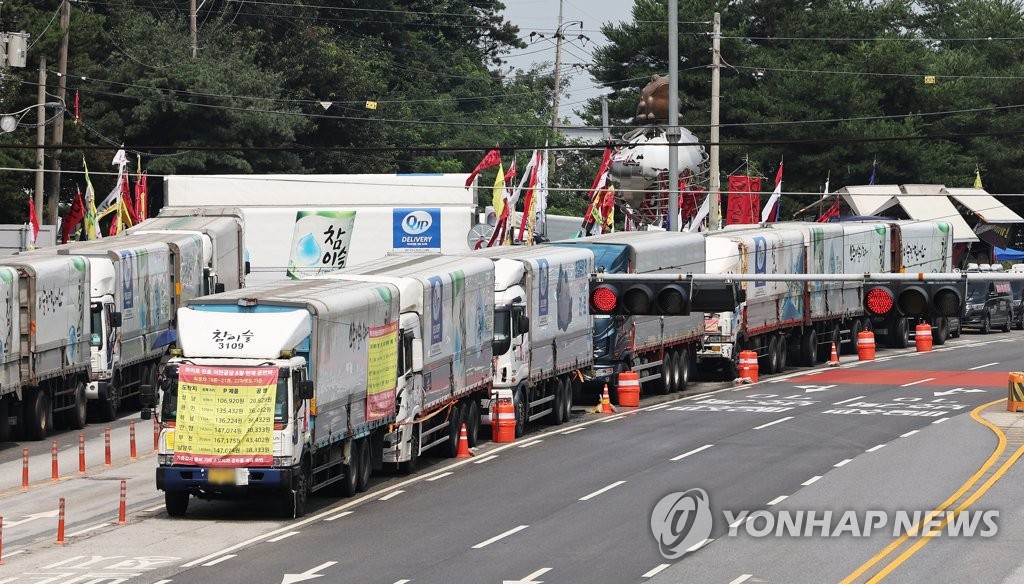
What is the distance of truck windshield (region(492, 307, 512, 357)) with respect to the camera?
120 ft

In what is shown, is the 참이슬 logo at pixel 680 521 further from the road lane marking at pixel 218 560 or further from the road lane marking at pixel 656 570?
the road lane marking at pixel 218 560

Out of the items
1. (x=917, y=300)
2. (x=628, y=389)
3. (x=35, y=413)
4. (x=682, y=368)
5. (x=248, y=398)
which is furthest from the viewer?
(x=682, y=368)

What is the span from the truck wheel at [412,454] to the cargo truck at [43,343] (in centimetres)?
928

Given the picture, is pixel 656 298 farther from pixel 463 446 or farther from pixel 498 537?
pixel 498 537

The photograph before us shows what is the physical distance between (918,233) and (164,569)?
147 feet

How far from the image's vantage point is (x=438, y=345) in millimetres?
32719

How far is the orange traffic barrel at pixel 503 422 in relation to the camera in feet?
120

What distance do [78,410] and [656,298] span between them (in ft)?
46.5

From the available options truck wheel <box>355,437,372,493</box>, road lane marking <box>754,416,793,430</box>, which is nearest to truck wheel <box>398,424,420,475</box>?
truck wheel <box>355,437,372,493</box>

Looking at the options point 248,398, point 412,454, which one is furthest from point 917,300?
point 248,398

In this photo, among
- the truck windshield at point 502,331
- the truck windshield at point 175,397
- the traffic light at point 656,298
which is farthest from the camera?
the truck windshield at point 502,331

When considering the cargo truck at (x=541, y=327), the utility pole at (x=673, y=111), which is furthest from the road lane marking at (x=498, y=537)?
the utility pole at (x=673, y=111)

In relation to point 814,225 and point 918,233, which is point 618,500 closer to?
point 814,225

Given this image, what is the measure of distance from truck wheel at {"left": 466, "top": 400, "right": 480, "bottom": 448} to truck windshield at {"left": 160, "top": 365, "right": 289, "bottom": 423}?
31.4ft
